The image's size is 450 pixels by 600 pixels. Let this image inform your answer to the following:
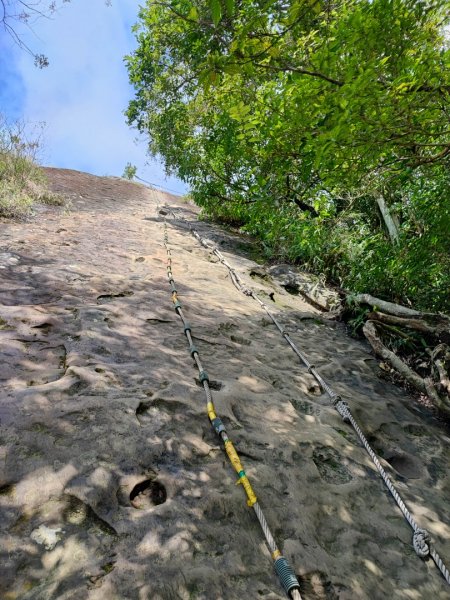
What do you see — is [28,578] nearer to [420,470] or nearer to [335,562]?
[335,562]

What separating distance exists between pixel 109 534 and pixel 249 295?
431 cm

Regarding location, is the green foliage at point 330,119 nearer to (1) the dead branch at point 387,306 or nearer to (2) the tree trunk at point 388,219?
(2) the tree trunk at point 388,219

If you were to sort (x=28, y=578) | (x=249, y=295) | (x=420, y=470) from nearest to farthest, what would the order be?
(x=28, y=578) → (x=420, y=470) → (x=249, y=295)

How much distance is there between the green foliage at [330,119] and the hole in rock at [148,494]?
6.52 feet

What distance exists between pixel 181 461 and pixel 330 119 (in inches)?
88.3

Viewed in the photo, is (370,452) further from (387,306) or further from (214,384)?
(387,306)

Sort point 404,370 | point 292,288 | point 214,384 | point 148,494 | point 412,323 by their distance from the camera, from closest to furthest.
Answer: point 148,494 → point 214,384 → point 404,370 → point 412,323 → point 292,288

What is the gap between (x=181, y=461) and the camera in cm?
217

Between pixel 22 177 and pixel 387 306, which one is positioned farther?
pixel 22 177

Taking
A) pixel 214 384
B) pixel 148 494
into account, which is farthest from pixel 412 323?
pixel 148 494

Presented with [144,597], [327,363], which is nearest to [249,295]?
[327,363]

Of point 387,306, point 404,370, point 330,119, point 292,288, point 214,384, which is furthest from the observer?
point 292,288

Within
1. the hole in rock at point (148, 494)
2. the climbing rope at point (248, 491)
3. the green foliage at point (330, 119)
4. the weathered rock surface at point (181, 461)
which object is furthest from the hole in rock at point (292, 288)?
the hole in rock at point (148, 494)

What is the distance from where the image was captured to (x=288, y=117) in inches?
142
